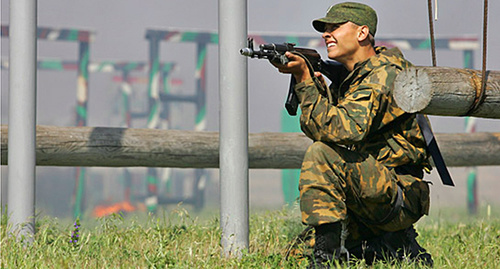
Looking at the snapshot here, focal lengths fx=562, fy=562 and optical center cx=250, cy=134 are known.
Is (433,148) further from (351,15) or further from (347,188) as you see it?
(351,15)

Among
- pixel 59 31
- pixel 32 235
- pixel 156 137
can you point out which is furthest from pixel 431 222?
pixel 59 31

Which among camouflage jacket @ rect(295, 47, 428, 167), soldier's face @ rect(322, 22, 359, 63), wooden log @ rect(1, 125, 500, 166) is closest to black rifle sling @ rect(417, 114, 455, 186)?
camouflage jacket @ rect(295, 47, 428, 167)

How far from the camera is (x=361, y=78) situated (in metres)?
A: 2.87

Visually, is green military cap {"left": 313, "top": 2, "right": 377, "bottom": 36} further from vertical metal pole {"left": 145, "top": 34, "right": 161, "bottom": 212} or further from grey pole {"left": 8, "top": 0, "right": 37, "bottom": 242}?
vertical metal pole {"left": 145, "top": 34, "right": 161, "bottom": 212}

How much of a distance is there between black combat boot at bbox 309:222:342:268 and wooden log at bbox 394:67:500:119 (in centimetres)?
70

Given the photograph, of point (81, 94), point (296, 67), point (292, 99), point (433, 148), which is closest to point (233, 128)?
point (292, 99)

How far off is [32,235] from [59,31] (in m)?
11.0

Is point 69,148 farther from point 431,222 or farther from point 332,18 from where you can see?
point 431,222

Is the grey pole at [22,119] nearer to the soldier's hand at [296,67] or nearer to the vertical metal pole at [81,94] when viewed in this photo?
the soldier's hand at [296,67]

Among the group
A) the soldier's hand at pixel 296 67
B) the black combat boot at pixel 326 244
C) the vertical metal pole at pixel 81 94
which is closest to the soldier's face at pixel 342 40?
the soldier's hand at pixel 296 67

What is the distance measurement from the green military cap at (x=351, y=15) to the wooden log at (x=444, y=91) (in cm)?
54

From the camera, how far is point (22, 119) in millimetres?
3391

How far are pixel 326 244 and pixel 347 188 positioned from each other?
0.97ft

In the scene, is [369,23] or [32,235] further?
[32,235]
